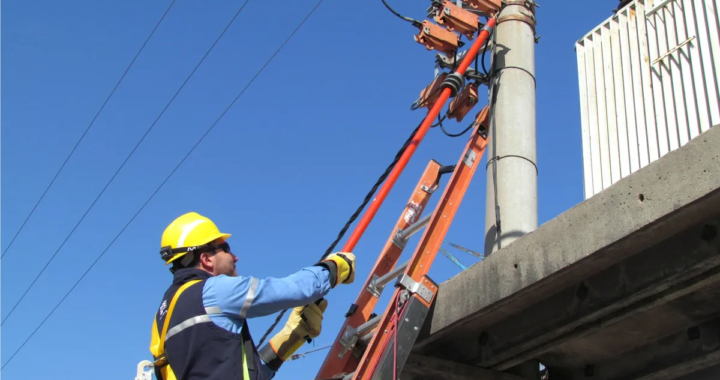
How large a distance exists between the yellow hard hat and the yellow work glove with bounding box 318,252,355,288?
25.1 inches

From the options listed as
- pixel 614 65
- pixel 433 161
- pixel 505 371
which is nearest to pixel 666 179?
pixel 505 371

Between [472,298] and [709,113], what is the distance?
2724 millimetres

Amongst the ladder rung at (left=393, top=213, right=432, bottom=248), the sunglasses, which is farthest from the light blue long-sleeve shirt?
the ladder rung at (left=393, top=213, right=432, bottom=248)

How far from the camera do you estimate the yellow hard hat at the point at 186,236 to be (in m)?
Result: 4.56

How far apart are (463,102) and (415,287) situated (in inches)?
124

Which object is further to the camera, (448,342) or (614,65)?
(614,65)

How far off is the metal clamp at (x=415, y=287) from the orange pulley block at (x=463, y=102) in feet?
10.0

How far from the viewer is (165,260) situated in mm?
4594

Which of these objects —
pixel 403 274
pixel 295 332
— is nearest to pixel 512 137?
pixel 403 274

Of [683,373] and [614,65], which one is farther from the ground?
[614,65]

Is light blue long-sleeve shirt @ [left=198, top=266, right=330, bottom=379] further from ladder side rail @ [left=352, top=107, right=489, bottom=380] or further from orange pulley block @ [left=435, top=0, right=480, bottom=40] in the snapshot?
orange pulley block @ [left=435, top=0, right=480, bottom=40]

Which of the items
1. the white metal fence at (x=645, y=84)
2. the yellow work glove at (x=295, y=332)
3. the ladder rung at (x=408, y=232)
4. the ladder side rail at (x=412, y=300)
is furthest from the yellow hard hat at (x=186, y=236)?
the white metal fence at (x=645, y=84)

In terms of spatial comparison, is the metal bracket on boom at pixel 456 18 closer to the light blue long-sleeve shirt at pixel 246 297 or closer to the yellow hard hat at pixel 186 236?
the yellow hard hat at pixel 186 236

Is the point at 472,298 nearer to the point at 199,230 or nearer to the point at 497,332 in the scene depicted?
the point at 497,332
